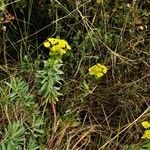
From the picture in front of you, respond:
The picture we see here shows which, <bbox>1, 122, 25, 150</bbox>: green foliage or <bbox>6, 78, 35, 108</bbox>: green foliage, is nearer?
<bbox>1, 122, 25, 150</bbox>: green foliage

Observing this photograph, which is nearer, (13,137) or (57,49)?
(13,137)

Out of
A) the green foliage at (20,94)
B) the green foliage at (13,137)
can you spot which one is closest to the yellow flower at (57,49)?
the green foliage at (20,94)

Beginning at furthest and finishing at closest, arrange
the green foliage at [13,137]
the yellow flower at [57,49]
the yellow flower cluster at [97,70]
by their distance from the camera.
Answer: the yellow flower cluster at [97,70] → the yellow flower at [57,49] → the green foliage at [13,137]

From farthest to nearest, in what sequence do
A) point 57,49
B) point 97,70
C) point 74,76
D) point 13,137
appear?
point 74,76, point 97,70, point 57,49, point 13,137

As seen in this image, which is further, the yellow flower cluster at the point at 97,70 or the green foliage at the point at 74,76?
the yellow flower cluster at the point at 97,70

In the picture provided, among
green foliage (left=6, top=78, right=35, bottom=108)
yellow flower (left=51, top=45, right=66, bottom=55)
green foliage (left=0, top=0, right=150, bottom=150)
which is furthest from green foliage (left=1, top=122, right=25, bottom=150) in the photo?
yellow flower (left=51, top=45, right=66, bottom=55)

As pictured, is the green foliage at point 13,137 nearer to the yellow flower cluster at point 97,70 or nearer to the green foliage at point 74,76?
the green foliage at point 74,76

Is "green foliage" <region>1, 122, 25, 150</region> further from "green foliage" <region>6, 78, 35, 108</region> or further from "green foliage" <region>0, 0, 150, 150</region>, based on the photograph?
"green foliage" <region>6, 78, 35, 108</region>

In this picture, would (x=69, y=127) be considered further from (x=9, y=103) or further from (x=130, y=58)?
(x=130, y=58)

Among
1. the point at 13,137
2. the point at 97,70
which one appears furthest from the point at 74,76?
the point at 13,137

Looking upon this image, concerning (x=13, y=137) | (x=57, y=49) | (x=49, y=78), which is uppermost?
(x=57, y=49)

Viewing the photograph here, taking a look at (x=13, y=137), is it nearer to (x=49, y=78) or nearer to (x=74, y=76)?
(x=49, y=78)

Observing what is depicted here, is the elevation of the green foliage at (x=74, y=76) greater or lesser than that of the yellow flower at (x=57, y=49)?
lesser

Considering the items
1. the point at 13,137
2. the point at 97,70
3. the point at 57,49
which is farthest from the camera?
the point at 97,70
